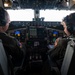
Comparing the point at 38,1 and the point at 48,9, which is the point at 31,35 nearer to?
the point at 38,1

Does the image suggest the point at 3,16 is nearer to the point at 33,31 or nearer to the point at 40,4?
the point at 33,31

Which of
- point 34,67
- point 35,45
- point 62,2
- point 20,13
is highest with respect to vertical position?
point 62,2

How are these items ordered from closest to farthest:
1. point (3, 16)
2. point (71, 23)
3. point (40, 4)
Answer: point (3, 16) < point (71, 23) < point (40, 4)

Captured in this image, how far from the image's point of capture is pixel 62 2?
4172 millimetres

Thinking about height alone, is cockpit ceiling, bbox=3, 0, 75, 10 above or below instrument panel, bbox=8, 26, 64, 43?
above

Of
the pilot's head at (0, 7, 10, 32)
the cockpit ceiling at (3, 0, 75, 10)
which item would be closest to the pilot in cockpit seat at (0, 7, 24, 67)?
the pilot's head at (0, 7, 10, 32)

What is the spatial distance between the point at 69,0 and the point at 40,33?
4.32 ft

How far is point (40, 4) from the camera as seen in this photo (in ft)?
13.4

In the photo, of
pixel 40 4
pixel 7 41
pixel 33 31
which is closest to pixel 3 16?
pixel 7 41

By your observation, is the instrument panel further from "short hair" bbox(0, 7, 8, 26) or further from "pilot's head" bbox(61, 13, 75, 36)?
"short hair" bbox(0, 7, 8, 26)

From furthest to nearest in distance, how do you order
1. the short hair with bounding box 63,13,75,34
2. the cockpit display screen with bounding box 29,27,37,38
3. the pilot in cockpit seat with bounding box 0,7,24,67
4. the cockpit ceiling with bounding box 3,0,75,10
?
1. the cockpit ceiling with bounding box 3,0,75,10
2. the cockpit display screen with bounding box 29,27,37,38
3. the short hair with bounding box 63,13,75,34
4. the pilot in cockpit seat with bounding box 0,7,24,67

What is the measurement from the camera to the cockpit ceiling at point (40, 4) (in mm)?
3909

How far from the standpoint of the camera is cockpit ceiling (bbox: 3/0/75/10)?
12.8 ft

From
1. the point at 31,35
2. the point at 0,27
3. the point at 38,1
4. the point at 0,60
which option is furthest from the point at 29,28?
the point at 0,60
